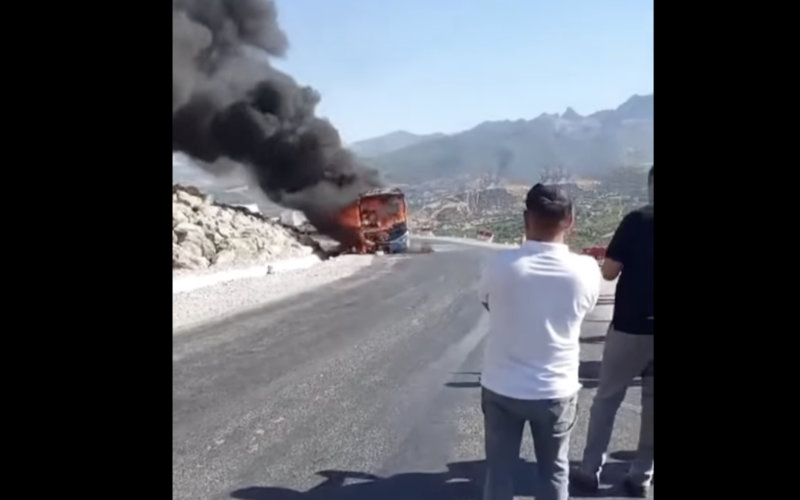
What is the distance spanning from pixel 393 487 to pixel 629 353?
2.34 ft

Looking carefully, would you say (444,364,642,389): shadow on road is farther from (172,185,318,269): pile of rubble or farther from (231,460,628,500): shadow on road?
(172,185,318,269): pile of rubble

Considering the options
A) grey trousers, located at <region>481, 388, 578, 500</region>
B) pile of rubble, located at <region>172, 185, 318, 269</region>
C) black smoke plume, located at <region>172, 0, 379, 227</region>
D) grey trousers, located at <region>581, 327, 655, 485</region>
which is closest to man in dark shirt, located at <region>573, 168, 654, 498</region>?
grey trousers, located at <region>581, 327, 655, 485</region>

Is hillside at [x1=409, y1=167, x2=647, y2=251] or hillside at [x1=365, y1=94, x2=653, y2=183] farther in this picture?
hillside at [x1=365, y1=94, x2=653, y2=183]

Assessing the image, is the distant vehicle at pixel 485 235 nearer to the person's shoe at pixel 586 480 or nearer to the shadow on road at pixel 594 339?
the shadow on road at pixel 594 339

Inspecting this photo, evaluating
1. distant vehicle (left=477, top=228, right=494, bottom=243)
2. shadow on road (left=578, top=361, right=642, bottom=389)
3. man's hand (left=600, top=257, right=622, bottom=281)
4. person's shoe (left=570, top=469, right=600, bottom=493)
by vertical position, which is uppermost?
distant vehicle (left=477, top=228, right=494, bottom=243)

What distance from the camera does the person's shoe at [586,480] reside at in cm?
212

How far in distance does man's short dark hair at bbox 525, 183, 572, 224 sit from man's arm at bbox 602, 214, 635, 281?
22 cm

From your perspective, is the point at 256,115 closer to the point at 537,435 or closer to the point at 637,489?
the point at 537,435

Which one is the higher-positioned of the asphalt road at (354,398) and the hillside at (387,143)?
the hillside at (387,143)

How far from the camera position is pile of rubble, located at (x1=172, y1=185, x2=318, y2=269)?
2.71 m

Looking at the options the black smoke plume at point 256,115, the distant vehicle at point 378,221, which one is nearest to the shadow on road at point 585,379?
the distant vehicle at point 378,221

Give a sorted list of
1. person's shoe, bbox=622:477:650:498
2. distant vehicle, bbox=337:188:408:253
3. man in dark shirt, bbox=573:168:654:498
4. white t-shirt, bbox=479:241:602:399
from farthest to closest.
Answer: distant vehicle, bbox=337:188:408:253 → person's shoe, bbox=622:477:650:498 → man in dark shirt, bbox=573:168:654:498 → white t-shirt, bbox=479:241:602:399

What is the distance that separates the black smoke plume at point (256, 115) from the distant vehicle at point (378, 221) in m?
0.05
